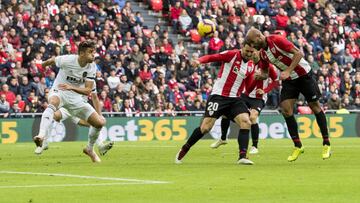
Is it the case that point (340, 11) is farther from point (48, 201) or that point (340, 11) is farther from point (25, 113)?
point (48, 201)

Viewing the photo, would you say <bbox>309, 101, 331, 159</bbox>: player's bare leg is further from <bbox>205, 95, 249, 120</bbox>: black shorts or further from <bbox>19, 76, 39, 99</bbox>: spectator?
<bbox>19, 76, 39, 99</bbox>: spectator

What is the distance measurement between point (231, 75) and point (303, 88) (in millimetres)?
1482

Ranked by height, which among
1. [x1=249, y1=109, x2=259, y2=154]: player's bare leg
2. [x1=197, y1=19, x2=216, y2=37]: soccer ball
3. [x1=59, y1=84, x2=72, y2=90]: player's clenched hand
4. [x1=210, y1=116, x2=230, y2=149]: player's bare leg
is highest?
[x1=59, y1=84, x2=72, y2=90]: player's clenched hand

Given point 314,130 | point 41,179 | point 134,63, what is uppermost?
point 41,179

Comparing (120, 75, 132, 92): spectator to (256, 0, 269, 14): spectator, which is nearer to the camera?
(120, 75, 132, 92): spectator

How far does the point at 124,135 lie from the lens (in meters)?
34.6

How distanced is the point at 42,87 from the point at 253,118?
10840 millimetres

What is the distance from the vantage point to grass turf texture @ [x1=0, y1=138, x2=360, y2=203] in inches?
482

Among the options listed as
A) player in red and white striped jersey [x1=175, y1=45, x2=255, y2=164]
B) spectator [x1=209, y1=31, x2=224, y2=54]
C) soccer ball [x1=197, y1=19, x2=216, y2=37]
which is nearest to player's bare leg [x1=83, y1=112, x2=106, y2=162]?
player in red and white striped jersey [x1=175, y1=45, x2=255, y2=164]

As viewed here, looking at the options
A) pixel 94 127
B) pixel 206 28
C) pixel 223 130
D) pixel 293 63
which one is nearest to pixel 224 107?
pixel 293 63

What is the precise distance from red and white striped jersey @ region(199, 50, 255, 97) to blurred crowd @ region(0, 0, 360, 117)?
1447 centimetres

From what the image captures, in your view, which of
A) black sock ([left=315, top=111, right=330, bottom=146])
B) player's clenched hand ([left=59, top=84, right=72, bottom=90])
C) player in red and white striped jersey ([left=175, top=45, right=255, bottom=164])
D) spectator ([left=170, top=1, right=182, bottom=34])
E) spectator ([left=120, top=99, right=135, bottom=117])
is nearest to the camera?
player in red and white striped jersey ([left=175, top=45, right=255, bottom=164])

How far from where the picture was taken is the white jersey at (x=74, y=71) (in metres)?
19.7

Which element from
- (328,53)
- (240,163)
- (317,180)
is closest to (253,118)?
(240,163)
